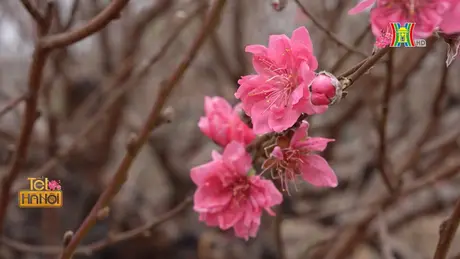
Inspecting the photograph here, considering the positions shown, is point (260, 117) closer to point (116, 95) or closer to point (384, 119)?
point (384, 119)

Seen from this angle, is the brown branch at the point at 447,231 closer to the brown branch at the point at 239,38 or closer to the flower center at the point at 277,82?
the flower center at the point at 277,82

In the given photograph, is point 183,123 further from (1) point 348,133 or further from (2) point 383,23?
(2) point 383,23

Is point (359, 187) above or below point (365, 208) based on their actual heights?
below

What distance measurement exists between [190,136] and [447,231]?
1.58 meters

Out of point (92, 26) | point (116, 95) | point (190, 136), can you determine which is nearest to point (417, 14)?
point (92, 26)

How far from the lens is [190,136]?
2064 mm

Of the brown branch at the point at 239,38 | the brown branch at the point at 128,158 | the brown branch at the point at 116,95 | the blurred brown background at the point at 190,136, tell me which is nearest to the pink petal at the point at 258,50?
the brown branch at the point at 128,158

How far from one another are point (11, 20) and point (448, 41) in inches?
64.2

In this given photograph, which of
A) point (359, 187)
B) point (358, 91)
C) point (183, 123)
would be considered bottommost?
point (359, 187)

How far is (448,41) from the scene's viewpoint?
41 centimetres

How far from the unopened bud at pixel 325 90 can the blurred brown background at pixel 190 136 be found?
70 centimetres

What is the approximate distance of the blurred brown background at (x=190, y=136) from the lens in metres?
1.35

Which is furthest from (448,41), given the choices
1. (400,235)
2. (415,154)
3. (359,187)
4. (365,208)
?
(400,235)

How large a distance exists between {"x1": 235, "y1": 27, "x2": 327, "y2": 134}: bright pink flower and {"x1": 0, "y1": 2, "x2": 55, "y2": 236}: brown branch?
0.31m
